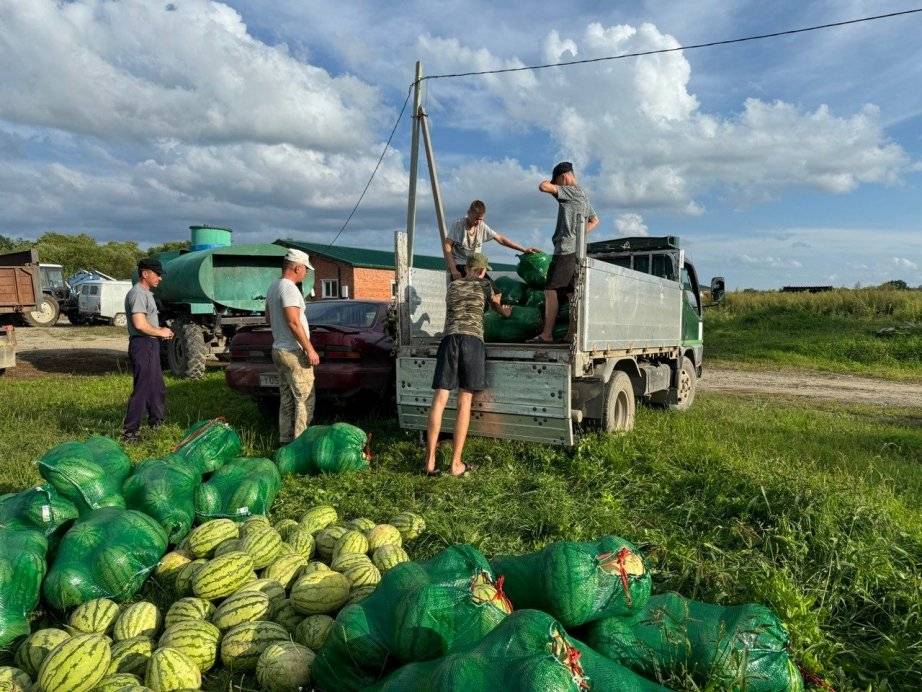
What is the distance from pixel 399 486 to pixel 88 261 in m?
65.6

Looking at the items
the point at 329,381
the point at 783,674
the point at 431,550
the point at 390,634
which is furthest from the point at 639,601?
the point at 329,381

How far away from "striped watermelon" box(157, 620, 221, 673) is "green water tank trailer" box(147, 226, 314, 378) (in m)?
9.48

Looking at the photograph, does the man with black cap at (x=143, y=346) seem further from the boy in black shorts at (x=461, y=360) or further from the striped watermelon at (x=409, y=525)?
the striped watermelon at (x=409, y=525)

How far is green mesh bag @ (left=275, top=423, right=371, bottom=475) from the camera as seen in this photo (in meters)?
5.63

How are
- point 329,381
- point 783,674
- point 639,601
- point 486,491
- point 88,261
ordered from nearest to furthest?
point 783,674 < point 639,601 < point 486,491 < point 329,381 < point 88,261

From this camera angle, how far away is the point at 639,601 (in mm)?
2723

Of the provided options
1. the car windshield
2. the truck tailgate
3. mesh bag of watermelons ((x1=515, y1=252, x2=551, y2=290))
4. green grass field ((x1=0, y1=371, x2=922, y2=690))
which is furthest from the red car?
mesh bag of watermelons ((x1=515, y1=252, x2=551, y2=290))

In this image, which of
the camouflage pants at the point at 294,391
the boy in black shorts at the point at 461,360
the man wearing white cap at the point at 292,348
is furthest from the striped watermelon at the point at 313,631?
the camouflage pants at the point at 294,391

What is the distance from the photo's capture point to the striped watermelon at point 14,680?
2449 millimetres

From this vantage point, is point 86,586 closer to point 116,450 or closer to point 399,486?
point 116,450

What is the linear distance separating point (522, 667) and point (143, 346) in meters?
6.43

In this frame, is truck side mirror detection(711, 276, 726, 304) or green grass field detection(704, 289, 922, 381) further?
green grass field detection(704, 289, 922, 381)

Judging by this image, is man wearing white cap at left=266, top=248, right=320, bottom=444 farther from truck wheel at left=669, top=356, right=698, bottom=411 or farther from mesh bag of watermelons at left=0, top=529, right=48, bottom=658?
truck wheel at left=669, top=356, right=698, bottom=411

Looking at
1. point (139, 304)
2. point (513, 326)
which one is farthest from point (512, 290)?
point (139, 304)
